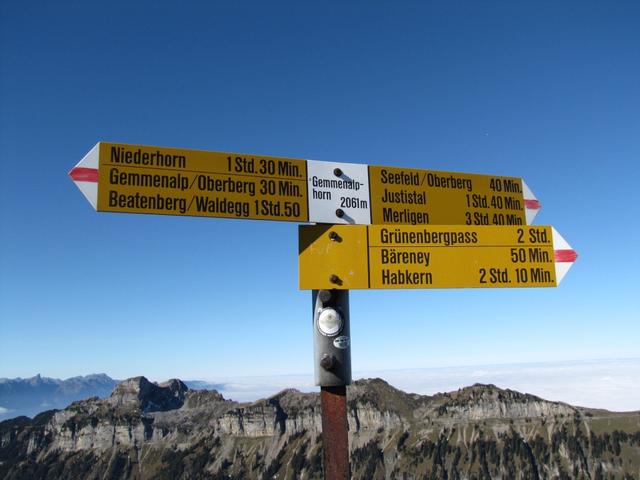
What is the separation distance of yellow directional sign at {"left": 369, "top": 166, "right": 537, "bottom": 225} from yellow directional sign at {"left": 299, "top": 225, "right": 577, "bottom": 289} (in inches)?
21.8

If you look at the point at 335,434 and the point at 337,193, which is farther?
the point at 337,193

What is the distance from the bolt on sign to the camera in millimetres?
6297

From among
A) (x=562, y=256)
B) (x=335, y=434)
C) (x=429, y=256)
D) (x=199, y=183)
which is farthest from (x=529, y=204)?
(x=199, y=183)

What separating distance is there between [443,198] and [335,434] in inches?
143

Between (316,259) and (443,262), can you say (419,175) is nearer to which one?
(443,262)

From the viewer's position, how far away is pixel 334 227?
21.8ft

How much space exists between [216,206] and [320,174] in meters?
1.41

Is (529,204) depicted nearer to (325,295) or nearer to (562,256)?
(562,256)

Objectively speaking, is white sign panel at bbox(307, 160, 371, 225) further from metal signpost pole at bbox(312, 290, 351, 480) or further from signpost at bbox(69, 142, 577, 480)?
metal signpost pole at bbox(312, 290, 351, 480)

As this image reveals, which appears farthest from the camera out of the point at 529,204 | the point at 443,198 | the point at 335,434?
the point at 529,204

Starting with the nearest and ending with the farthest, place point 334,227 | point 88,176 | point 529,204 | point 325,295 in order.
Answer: point 88,176, point 325,295, point 334,227, point 529,204

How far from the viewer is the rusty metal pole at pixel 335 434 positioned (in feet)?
19.4

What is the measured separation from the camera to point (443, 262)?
6762 mm

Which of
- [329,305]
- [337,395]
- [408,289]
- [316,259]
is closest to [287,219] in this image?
[316,259]
